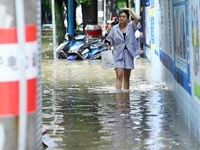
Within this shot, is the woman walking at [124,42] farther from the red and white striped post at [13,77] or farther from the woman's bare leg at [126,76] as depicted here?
the red and white striped post at [13,77]

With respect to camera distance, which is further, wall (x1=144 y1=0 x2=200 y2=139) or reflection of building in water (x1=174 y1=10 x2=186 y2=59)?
reflection of building in water (x1=174 y1=10 x2=186 y2=59)

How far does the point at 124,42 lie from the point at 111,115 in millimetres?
2959

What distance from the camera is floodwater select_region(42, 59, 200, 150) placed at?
852 cm

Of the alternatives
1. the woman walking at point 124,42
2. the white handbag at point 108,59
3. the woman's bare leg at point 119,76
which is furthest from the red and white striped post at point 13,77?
the white handbag at point 108,59

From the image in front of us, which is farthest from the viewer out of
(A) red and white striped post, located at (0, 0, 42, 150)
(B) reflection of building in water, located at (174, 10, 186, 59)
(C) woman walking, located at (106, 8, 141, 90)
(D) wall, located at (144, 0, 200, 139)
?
(C) woman walking, located at (106, 8, 141, 90)

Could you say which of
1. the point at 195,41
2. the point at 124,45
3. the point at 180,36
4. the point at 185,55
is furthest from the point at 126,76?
the point at 195,41

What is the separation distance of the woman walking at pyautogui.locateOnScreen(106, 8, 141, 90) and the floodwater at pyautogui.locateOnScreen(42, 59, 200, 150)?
56cm

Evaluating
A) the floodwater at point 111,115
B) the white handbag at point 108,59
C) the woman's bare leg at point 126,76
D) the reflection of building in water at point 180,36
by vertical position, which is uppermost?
the reflection of building in water at point 180,36

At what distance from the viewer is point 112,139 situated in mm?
8727

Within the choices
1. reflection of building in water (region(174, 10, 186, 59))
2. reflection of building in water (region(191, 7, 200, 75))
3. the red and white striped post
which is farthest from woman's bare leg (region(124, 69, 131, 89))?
the red and white striped post

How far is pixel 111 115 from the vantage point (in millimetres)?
10852

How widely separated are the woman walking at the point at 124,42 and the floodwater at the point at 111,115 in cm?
56

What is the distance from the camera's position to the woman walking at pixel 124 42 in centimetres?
1335

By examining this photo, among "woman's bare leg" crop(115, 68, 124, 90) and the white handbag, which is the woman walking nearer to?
"woman's bare leg" crop(115, 68, 124, 90)
